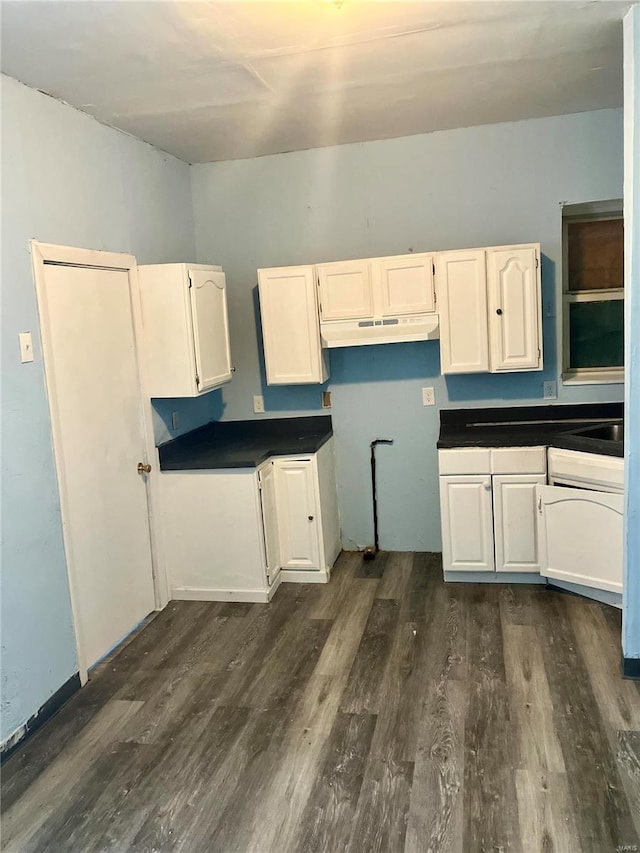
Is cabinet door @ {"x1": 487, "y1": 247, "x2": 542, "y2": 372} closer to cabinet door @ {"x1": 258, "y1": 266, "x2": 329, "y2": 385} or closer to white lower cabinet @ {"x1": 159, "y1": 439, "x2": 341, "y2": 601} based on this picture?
cabinet door @ {"x1": 258, "y1": 266, "x2": 329, "y2": 385}

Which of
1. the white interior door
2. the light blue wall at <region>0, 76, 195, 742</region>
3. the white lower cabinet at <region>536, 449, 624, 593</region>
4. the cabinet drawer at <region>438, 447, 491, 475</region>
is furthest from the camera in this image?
the cabinet drawer at <region>438, 447, 491, 475</region>

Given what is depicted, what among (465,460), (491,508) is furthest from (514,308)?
(491,508)

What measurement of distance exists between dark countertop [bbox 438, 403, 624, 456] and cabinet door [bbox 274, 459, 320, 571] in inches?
31.4

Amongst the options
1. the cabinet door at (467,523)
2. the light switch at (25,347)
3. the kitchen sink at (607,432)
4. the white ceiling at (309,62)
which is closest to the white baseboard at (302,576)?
the cabinet door at (467,523)

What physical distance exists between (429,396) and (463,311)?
626 mm

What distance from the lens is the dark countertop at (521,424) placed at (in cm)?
364

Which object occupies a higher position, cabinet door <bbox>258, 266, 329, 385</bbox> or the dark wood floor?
cabinet door <bbox>258, 266, 329, 385</bbox>

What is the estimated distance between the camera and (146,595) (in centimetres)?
370

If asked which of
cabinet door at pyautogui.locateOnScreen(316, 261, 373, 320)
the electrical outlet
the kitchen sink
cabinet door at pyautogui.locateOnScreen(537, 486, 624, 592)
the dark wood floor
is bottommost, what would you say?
the dark wood floor

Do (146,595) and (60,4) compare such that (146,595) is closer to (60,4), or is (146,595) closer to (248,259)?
(248,259)

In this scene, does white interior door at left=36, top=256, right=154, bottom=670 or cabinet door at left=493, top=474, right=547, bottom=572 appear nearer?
white interior door at left=36, top=256, right=154, bottom=670

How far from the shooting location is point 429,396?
4.17 metres

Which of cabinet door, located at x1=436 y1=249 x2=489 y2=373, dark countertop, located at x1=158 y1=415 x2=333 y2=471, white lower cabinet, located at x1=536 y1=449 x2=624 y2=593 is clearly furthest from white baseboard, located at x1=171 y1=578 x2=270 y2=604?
cabinet door, located at x1=436 y1=249 x2=489 y2=373

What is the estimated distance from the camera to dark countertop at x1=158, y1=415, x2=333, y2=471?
3.73 meters
